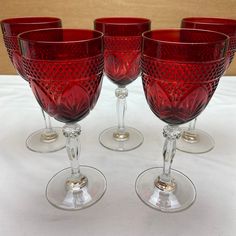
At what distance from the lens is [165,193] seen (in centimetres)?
59

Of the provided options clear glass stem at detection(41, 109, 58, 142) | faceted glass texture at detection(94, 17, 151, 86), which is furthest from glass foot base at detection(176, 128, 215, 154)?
clear glass stem at detection(41, 109, 58, 142)

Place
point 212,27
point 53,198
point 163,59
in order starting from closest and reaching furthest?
point 163,59 < point 53,198 < point 212,27

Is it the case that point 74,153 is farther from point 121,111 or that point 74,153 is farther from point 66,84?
point 121,111

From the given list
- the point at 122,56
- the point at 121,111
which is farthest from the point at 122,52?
the point at 121,111

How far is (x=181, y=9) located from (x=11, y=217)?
98 cm

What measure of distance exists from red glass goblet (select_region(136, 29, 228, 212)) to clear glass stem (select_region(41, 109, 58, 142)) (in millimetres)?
319

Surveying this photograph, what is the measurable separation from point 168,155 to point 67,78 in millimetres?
261

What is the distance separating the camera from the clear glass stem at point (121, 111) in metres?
0.78

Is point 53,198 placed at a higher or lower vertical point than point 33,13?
lower

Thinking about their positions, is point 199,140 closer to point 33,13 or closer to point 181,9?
point 181,9

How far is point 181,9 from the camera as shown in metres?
1.12

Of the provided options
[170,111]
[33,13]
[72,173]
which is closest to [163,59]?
[170,111]

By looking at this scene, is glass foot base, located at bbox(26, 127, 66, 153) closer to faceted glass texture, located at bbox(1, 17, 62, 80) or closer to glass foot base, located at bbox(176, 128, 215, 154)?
faceted glass texture, located at bbox(1, 17, 62, 80)

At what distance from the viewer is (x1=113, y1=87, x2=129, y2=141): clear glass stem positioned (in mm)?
775
